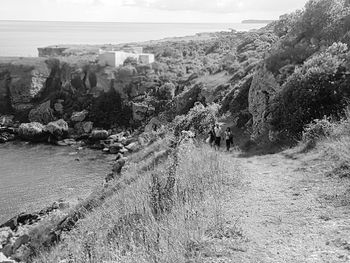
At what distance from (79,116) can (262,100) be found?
53794mm

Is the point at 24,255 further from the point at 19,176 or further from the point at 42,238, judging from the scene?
the point at 19,176

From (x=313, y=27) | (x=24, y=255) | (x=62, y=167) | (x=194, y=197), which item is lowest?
(x=62, y=167)

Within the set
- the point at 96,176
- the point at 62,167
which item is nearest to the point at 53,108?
the point at 62,167

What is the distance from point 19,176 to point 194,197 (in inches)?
1439

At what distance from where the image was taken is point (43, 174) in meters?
42.4

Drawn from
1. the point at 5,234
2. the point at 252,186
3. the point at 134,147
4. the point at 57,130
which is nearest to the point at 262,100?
the point at 252,186

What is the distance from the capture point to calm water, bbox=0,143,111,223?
111 ft

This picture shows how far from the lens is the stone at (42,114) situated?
238ft

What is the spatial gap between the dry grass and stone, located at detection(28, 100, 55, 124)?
64726 mm

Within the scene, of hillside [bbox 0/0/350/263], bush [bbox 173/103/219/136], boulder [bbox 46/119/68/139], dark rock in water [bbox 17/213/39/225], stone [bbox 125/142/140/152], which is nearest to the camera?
hillside [bbox 0/0/350/263]

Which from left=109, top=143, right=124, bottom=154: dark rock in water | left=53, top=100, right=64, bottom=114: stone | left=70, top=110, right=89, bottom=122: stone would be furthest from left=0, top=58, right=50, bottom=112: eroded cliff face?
left=109, top=143, right=124, bottom=154: dark rock in water

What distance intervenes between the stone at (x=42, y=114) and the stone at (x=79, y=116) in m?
3.97

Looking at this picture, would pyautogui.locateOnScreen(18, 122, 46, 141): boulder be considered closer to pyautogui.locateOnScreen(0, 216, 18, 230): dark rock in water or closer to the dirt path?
pyautogui.locateOnScreen(0, 216, 18, 230): dark rock in water

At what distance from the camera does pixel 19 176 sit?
41.7 m
